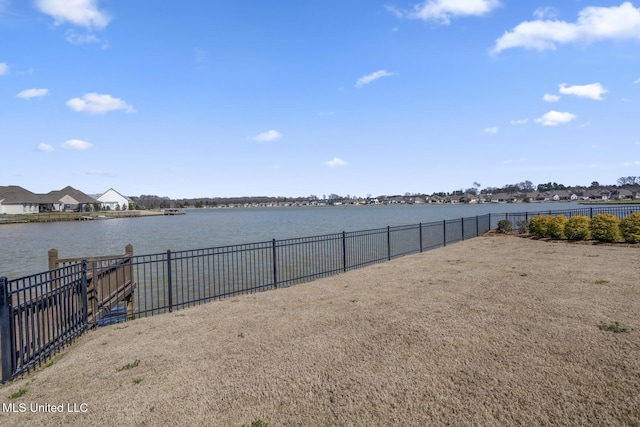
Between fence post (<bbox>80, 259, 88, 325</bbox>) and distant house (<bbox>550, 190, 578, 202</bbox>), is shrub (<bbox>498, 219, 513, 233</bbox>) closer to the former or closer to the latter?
fence post (<bbox>80, 259, 88, 325</bbox>)

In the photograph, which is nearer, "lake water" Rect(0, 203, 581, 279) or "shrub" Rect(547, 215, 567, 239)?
"shrub" Rect(547, 215, 567, 239)

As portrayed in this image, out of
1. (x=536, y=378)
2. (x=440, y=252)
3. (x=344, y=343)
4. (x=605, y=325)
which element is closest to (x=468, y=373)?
(x=536, y=378)

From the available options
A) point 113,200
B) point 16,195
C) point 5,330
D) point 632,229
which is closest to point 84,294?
point 5,330

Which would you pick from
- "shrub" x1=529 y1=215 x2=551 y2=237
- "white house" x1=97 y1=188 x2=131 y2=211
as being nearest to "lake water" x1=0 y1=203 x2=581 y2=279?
"shrub" x1=529 y1=215 x2=551 y2=237

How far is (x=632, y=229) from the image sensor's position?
1498cm

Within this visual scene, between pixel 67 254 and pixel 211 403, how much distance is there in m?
25.4

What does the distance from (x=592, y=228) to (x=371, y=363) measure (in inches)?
640

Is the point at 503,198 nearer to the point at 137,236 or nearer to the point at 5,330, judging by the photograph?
the point at 137,236

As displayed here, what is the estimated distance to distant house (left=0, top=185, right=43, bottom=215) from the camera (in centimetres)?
8369

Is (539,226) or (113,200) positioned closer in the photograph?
(539,226)

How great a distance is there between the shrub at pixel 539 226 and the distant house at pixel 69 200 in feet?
366

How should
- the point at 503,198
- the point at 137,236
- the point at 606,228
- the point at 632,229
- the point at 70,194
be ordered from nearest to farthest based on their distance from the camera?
the point at 632,229, the point at 606,228, the point at 137,236, the point at 70,194, the point at 503,198

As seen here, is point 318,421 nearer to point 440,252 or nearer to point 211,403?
point 211,403

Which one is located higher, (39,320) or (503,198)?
(503,198)
